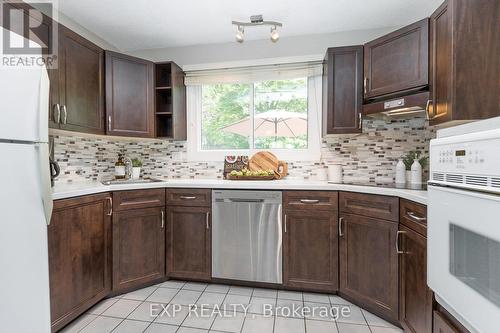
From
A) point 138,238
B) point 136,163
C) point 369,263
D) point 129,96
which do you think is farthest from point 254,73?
point 369,263

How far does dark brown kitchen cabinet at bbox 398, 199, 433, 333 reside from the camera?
1.34 metres

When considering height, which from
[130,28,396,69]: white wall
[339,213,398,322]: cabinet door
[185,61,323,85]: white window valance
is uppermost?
[130,28,396,69]: white wall

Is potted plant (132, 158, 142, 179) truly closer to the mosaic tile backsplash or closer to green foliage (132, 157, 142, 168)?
green foliage (132, 157, 142, 168)

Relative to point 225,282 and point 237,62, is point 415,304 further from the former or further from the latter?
point 237,62

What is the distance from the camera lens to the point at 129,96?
8.07ft

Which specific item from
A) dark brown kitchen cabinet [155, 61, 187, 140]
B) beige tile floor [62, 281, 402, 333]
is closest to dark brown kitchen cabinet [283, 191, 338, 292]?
beige tile floor [62, 281, 402, 333]

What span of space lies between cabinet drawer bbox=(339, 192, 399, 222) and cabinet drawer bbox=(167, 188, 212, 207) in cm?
115

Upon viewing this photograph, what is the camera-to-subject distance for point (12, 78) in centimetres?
102

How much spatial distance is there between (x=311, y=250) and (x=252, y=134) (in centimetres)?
139

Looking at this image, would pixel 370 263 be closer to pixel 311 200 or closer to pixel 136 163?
pixel 311 200

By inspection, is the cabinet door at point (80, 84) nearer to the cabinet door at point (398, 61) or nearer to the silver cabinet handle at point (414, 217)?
the cabinet door at point (398, 61)

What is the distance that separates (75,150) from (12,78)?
157cm

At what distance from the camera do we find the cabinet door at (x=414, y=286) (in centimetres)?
132

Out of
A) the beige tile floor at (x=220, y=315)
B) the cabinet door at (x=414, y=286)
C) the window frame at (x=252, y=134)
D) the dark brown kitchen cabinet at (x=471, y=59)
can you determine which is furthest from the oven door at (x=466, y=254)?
the window frame at (x=252, y=134)
